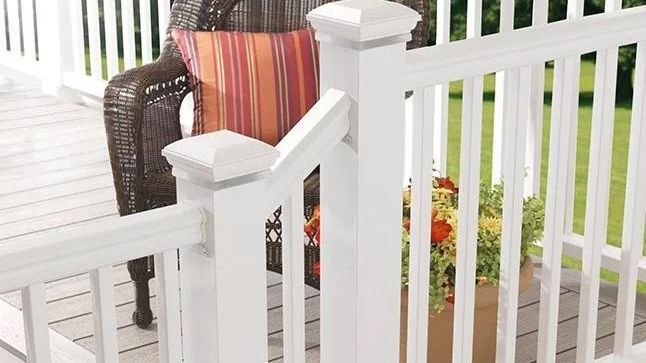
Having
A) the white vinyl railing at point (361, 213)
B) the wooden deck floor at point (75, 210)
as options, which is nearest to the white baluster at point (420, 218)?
the white vinyl railing at point (361, 213)

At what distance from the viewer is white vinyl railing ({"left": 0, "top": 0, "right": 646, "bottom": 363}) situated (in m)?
Answer: 1.71

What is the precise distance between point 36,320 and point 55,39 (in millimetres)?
4332

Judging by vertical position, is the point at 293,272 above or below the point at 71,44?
above

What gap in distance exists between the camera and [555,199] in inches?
101

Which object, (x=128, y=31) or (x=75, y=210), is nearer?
(x=75, y=210)

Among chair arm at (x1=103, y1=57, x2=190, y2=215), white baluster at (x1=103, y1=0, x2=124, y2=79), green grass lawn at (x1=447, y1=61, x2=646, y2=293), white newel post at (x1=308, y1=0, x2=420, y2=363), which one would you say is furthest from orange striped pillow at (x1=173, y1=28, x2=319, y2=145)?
green grass lawn at (x1=447, y1=61, x2=646, y2=293)

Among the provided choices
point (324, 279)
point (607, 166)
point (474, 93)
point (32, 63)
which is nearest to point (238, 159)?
point (324, 279)

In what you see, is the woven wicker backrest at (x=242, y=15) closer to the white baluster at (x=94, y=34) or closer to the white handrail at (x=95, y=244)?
the white baluster at (x=94, y=34)

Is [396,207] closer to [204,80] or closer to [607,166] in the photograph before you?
[607,166]

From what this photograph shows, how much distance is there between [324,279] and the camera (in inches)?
86.4

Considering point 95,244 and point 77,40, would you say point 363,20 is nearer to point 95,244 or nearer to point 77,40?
point 95,244

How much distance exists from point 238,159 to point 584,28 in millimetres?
995

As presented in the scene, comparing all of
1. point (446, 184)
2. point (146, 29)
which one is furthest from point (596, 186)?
point (146, 29)

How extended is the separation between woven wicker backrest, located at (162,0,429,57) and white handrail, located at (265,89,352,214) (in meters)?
1.71
